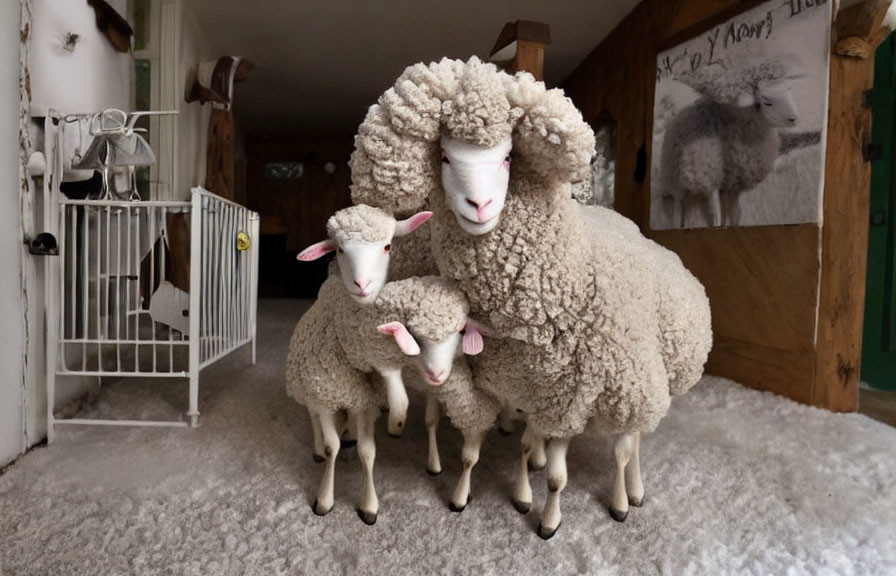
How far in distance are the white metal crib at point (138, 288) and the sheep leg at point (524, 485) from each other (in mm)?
806

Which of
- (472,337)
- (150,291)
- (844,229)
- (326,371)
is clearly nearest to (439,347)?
(472,337)

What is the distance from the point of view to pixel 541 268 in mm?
859

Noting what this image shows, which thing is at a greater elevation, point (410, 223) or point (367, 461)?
point (410, 223)

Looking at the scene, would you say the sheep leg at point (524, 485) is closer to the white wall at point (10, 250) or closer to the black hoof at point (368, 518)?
the black hoof at point (368, 518)

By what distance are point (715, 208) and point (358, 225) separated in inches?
57.4

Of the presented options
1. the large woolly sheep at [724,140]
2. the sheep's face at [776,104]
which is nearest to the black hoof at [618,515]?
the large woolly sheep at [724,140]

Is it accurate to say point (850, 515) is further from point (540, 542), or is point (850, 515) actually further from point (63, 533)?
point (63, 533)

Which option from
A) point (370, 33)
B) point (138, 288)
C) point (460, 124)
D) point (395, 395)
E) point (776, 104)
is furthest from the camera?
point (370, 33)

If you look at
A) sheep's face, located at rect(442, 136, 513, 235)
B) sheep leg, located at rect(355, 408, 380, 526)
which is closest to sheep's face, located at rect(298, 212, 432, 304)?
sheep's face, located at rect(442, 136, 513, 235)

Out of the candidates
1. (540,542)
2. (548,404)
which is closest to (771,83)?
(548,404)

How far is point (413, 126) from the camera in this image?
2.43ft

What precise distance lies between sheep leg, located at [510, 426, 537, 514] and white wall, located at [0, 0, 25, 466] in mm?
1054

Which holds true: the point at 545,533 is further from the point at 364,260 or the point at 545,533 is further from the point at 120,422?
the point at 120,422

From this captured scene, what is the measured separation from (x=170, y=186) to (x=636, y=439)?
191 centimetres
